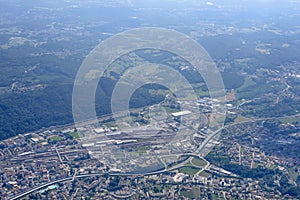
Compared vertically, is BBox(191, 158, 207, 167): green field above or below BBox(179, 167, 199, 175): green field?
above

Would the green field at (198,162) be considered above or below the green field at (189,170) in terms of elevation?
above

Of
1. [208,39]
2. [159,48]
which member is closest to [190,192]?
[159,48]

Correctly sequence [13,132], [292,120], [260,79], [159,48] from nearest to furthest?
[13,132] → [292,120] → [260,79] → [159,48]

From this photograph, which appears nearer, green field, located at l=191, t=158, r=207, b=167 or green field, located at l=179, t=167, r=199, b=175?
green field, located at l=179, t=167, r=199, b=175

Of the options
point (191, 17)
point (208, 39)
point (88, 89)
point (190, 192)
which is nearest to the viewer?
point (190, 192)

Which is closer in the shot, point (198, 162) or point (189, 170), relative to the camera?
point (189, 170)

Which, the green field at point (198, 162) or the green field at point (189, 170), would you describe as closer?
the green field at point (189, 170)

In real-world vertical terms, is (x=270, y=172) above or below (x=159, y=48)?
below

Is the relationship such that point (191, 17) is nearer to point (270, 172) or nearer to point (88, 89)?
point (88, 89)

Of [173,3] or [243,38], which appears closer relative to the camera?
[243,38]

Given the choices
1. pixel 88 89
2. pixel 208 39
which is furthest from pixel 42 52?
pixel 208 39

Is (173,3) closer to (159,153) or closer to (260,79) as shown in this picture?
(260,79)
